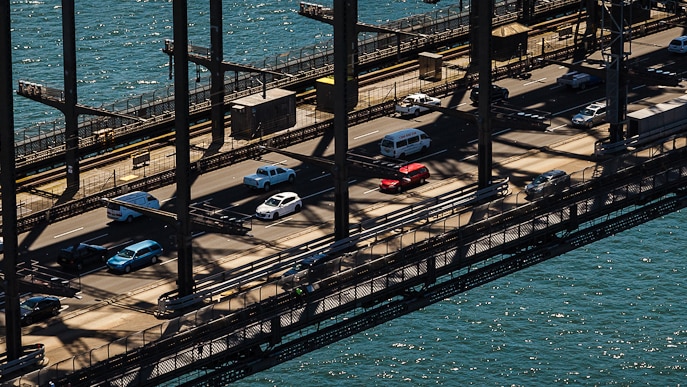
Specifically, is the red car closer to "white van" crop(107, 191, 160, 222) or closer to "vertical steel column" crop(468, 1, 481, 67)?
"white van" crop(107, 191, 160, 222)

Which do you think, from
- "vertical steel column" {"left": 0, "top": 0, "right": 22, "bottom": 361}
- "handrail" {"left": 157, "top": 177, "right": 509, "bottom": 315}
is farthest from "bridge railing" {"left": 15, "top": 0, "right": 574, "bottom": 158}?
"vertical steel column" {"left": 0, "top": 0, "right": 22, "bottom": 361}

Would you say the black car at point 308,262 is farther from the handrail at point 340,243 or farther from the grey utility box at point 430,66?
the grey utility box at point 430,66

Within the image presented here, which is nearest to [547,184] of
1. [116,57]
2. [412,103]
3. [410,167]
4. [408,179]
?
[408,179]

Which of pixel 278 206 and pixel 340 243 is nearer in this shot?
pixel 340 243

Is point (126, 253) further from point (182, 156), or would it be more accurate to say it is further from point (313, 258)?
point (313, 258)

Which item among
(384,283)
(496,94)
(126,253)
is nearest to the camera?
(384,283)

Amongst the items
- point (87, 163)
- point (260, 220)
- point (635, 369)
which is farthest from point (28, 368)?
point (635, 369)

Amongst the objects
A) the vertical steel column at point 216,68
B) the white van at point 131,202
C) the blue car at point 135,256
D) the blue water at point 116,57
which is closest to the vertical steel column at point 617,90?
the vertical steel column at point 216,68
